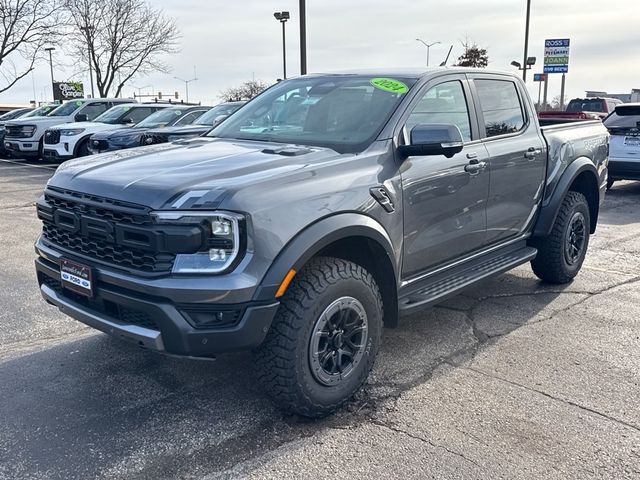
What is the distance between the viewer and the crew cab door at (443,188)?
3.82 m

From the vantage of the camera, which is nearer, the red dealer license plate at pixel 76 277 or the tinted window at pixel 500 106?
the red dealer license plate at pixel 76 277

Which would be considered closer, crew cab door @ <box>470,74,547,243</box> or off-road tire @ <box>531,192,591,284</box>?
crew cab door @ <box>470,74,547,243</box>

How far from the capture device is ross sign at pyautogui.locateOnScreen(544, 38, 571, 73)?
2612 centimetres

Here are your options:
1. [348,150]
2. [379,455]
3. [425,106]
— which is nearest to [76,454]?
[379,455]

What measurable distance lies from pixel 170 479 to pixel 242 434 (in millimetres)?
487

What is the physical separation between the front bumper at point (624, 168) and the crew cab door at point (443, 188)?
7.84 metres

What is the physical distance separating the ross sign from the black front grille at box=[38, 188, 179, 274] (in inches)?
1038

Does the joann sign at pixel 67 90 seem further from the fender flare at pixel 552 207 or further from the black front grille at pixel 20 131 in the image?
the fender flare at pixel 552 207

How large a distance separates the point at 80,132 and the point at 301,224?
13.4 metres

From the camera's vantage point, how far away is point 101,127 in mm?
15008

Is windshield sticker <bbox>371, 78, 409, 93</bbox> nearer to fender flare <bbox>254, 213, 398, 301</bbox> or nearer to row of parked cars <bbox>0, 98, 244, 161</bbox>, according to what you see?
fender flare <bbox>254, 213, 398, 301</bbox>

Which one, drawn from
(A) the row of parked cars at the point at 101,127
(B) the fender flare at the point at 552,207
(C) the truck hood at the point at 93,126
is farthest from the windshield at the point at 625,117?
(C) the truck hood at the point at 93,126

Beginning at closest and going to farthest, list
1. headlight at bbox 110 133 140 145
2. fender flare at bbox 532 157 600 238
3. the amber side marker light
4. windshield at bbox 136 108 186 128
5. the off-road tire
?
the amber side marker light < fender flare at bbox 532 157 600 238 < the off-road tire < headlight at bbox 110 133 140 145 < windshield at bbox 136 108 186 128

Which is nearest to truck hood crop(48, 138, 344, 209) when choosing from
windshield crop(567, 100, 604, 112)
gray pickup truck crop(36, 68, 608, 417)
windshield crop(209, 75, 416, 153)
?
gray pickup truck crop(36, 68, 608, 417)
